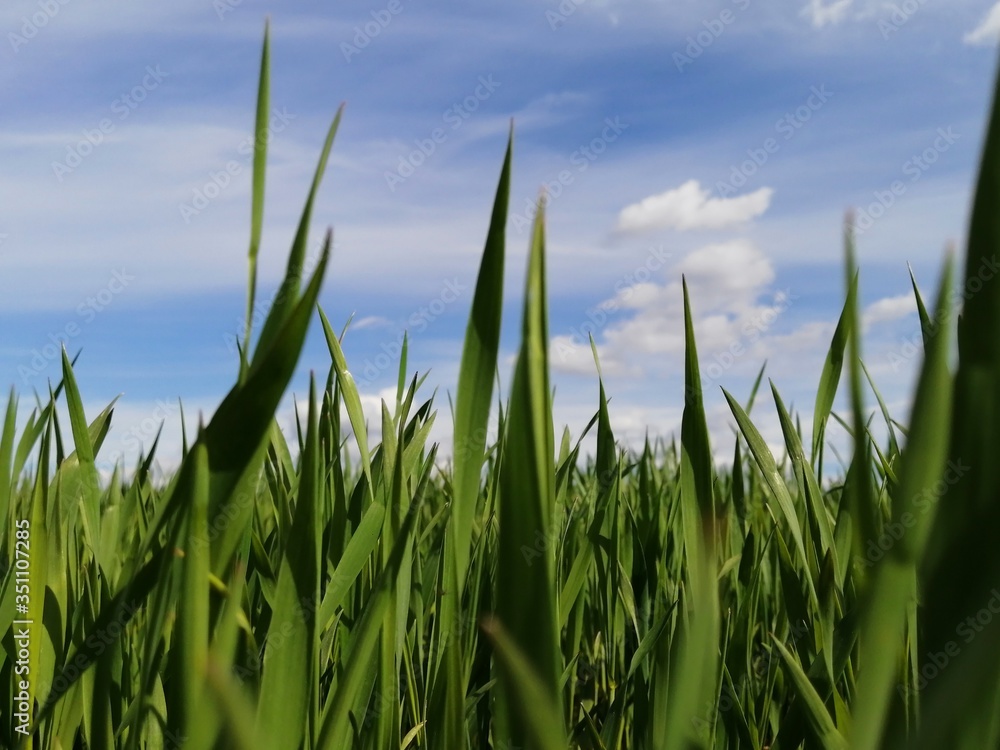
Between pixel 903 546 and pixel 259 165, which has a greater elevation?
pixel 259 165

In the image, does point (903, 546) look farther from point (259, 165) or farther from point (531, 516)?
point (259, 165)

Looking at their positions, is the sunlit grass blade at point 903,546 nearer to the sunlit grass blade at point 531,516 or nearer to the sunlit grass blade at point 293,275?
the sunlit grass blade at point 531,516

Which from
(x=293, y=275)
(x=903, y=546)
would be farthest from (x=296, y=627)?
(x=903, y=546)

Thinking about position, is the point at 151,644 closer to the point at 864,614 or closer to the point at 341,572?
the point at 341,572

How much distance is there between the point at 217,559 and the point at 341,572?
0.87ft

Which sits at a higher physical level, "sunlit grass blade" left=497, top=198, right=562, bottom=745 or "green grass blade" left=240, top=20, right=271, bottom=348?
"green grass blade" left=240, top=20, right=271, bottom=348

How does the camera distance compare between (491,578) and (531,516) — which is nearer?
(531,516)

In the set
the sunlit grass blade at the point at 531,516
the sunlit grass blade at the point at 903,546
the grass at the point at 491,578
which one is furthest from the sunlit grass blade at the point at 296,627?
the sunlit grass blade at the point at 903,546

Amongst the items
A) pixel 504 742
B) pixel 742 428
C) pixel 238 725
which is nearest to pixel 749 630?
pixel 742 428

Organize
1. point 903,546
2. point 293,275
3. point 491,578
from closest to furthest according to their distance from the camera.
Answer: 1. point 903,546
2. point 293,275
3. point 491,578

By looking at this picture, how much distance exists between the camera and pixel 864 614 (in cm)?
34

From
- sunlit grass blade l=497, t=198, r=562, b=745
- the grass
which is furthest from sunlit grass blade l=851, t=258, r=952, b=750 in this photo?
sunlit grass blade l=497, t=198, r=562, b=745

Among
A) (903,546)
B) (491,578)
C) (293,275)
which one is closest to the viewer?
(903,546)

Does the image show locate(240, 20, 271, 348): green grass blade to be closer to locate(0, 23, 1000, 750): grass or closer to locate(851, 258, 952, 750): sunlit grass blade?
locate(0, 23, 1000, 750): grass
